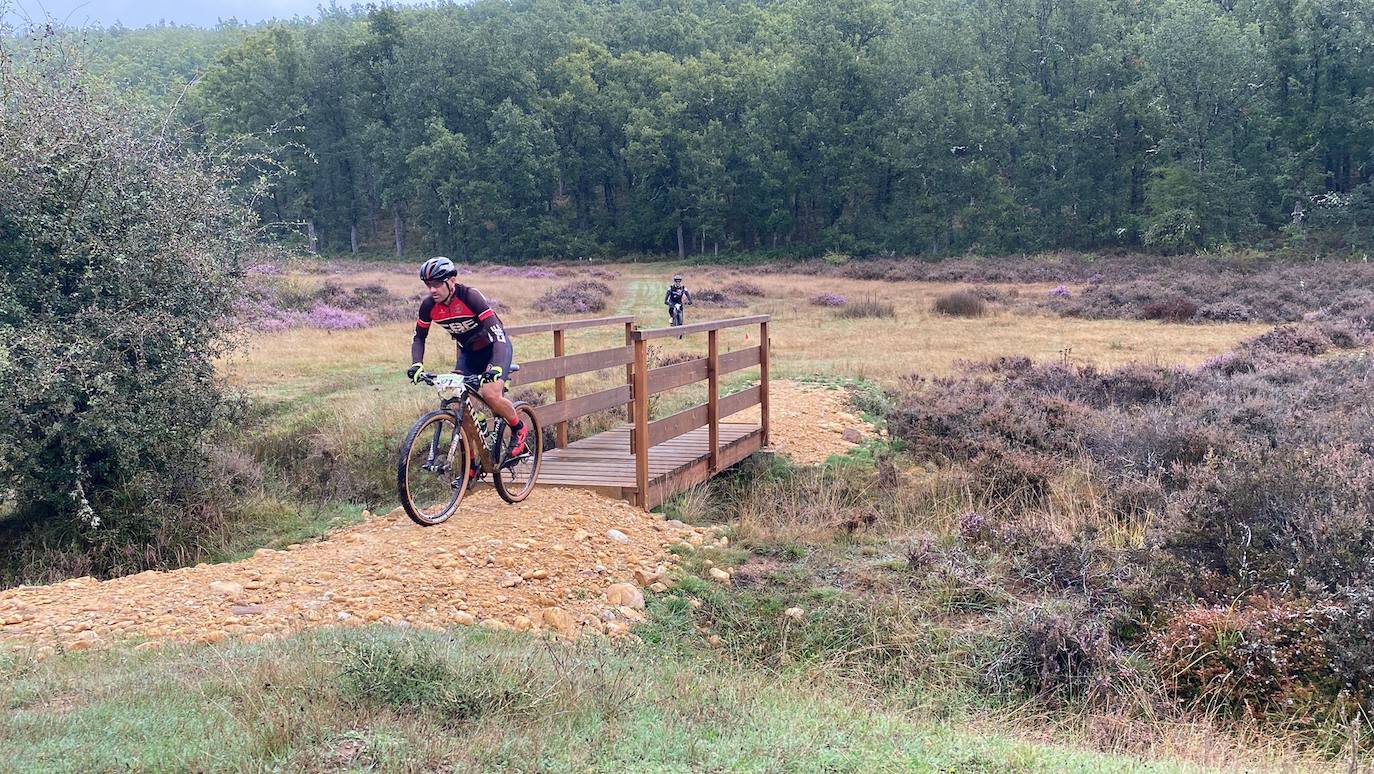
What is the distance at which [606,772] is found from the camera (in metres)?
3.16

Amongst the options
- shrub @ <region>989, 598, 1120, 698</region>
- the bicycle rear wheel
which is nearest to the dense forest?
the bicycle rear wheel

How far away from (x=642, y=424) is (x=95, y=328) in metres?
5.34

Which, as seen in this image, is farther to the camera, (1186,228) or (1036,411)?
(1186,228)

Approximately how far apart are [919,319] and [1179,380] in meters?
12.5

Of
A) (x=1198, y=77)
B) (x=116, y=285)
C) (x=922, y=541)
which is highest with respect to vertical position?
(x=1198, y=77)

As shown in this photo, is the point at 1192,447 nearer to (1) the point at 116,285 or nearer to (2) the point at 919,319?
(1) the point at 116,285

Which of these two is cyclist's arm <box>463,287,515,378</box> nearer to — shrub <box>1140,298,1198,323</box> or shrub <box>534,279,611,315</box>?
shrub <box>1140,298,1198,323</box>

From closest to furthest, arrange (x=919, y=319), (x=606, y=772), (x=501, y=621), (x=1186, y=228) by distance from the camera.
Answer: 1. (x=606, y=772)
2. (x=501, y=621)
3. (x=919, y=319)
4. (x=1186, y=228)

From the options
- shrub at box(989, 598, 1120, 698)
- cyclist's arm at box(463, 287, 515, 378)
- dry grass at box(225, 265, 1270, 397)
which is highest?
cyclist's arm at box(463, 287, 515, 378)

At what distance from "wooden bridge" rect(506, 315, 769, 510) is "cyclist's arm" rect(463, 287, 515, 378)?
938 millimetres

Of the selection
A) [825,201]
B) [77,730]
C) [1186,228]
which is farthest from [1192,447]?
[825,201]

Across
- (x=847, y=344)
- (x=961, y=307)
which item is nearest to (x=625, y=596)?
(x=847, y=344)

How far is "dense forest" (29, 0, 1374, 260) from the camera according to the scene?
2014 inches

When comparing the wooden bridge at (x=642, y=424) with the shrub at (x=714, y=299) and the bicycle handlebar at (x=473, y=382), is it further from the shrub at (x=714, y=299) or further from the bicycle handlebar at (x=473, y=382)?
the shrub at (x=714, y=299)
